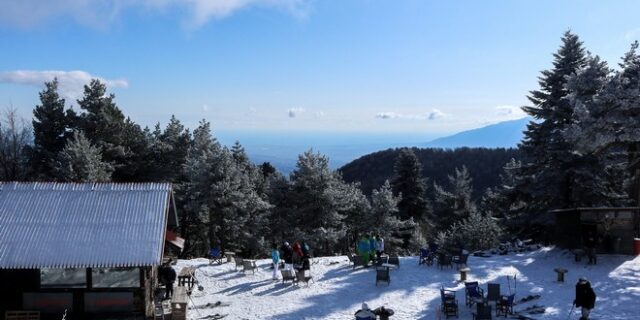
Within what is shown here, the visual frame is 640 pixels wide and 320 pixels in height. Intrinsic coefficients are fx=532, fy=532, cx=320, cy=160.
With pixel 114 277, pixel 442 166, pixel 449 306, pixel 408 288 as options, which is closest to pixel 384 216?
pixel 408 288

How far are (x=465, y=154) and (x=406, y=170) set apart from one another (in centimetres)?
6265

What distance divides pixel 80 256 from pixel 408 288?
12.7m

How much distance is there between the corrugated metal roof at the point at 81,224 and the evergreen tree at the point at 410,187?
34769 mm

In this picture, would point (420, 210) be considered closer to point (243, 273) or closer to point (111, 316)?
point (243, 273)

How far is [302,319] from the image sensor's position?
741 inches

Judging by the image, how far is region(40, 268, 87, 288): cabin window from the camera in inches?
736

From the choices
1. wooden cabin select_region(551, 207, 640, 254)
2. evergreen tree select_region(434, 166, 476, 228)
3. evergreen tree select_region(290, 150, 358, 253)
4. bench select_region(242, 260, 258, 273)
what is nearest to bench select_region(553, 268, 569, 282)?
wooden cabin select_region(551, 207, 640, 254)

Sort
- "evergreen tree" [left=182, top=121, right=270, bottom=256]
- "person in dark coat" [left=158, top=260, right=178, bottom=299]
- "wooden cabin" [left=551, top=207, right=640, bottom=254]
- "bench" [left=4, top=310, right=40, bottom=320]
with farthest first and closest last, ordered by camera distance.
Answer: "evergreen tree" [left=182, top=121, right=270, bottom=256]
"wooden cabin" [left=551, top=207, right=640, bottom=254]
"person in dark coat" [left=158, top=260, right=178, bottom=299]
"bench" [left=4, top=310, right=40, bottom=320]

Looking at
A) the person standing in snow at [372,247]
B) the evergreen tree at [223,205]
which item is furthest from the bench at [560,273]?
the evergreen tree at [223,205]

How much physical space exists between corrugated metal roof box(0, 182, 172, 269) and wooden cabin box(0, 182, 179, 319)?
1.3 inches

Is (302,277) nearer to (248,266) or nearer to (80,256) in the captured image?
(248,266)

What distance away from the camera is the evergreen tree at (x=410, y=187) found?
5262 cm

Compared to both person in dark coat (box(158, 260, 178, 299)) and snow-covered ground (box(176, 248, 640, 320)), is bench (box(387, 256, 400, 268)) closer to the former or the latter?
snow-covered ground (box(176, 248, 640, 320))

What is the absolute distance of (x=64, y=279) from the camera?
18719mm
